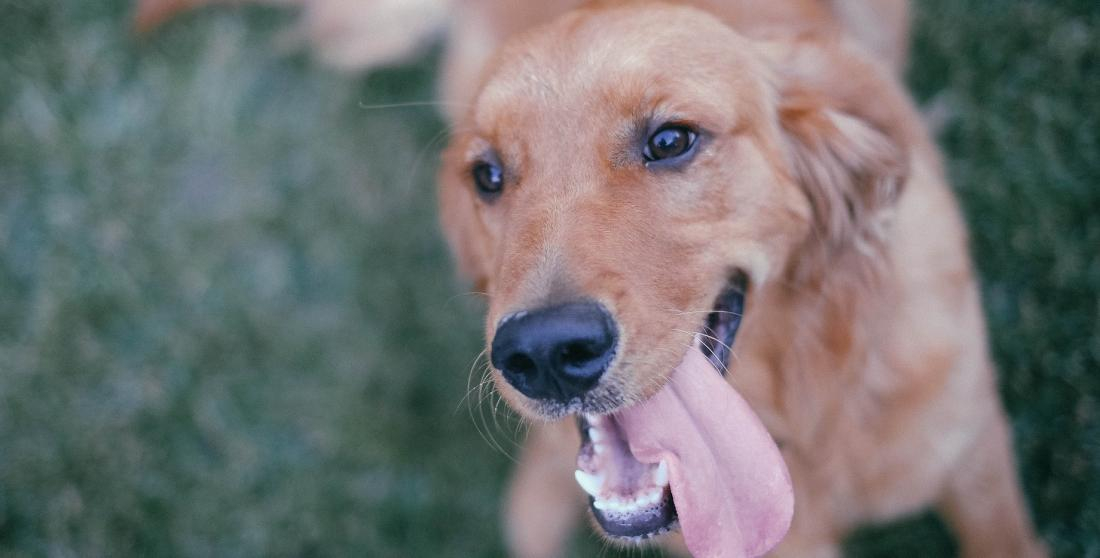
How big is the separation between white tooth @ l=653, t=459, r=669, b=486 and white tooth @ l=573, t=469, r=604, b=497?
148 mm

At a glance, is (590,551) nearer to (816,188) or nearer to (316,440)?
(316,440)

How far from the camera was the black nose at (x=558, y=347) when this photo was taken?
1.75 m

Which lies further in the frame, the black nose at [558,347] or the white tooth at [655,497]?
the white tooth at [655,497]

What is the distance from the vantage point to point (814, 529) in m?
2.67

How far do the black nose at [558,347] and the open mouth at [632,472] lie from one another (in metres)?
0.25

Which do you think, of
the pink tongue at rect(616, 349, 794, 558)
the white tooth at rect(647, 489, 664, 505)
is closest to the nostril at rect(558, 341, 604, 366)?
the pink tongue at rect(616, 349, 794, 558)

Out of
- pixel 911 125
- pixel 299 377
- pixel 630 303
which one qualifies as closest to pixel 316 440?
pixel 299 377

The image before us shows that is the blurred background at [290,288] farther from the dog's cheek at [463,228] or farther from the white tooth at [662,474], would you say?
the white tooth at [662,474]

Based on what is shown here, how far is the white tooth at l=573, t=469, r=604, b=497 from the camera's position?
6.80ft

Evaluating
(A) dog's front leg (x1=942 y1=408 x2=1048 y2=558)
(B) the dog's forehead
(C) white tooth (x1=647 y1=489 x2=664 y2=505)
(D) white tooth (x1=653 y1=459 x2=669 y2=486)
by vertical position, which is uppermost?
(B) the dog's forehead

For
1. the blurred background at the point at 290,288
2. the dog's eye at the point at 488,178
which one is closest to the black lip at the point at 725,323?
the dog's eye at the point at 488,178

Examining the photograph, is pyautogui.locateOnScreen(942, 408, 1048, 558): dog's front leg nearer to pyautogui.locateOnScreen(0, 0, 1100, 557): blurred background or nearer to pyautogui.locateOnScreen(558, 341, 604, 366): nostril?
pyautogui.locateOnScreen(0, 0, 1100, 557): blurred background

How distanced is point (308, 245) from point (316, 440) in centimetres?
100

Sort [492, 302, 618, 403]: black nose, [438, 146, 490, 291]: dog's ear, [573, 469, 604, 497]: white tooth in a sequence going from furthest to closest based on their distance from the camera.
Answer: [438, 146, 490, 291]: dog's ear
[573, 469, 604, 497]: white tooth
[492, 302, 618, 403]: black nose
